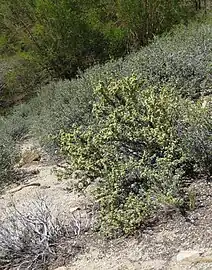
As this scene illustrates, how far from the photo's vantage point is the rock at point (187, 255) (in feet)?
10.5

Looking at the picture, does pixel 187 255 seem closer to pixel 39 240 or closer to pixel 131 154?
pixel 39 240

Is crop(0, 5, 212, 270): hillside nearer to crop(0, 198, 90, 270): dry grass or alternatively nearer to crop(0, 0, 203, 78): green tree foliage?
crop(0, 198, 90, 270): dry grass

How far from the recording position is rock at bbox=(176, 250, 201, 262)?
3187mm

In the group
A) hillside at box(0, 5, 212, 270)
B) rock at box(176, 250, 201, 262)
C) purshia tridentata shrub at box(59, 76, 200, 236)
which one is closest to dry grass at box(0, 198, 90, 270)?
hillside at box(0, 5, 212, 270)

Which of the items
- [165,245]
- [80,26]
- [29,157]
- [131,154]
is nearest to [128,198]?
[165,245]

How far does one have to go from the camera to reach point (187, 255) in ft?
10.6

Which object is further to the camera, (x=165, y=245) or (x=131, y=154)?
(x=131, y=154)

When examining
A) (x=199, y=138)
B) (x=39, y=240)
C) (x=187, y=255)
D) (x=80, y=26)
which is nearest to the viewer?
(x=187, y=255)

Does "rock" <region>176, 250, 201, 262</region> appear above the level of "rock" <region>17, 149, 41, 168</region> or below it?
above

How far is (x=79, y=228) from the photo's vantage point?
394 centimetres

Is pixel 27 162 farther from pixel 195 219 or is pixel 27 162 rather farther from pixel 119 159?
pixel 195 219

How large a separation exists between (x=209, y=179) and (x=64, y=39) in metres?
11.4

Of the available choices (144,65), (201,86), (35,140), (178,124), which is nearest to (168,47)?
(144,65)

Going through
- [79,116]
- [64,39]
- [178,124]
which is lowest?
[64,39]
